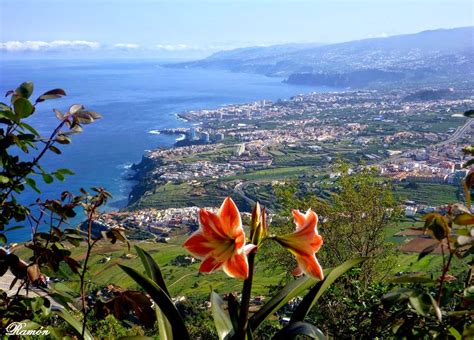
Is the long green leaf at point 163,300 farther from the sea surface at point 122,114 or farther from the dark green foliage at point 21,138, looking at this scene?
the sea surface at point 122,114

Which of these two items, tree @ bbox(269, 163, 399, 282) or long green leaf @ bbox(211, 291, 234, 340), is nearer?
long green leaf @ bbox(211, 291, 234, 340)

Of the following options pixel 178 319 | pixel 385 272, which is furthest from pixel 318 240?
pixel 385 272

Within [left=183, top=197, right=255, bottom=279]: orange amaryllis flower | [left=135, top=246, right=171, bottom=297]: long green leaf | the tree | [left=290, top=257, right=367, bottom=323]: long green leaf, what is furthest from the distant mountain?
[left=183, top=197, right=255, bottom=279]: orange amaryllis flower

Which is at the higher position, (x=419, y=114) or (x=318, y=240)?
(x=318, y=240)

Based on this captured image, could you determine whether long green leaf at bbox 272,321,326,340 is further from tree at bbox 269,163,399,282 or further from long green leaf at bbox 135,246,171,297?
tree at bbox 269,163,399,282

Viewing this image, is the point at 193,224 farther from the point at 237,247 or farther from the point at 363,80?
the point at 363,80

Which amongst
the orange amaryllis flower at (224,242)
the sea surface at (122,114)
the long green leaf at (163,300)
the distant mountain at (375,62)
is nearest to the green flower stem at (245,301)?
the orange amaryllis flower at (224,242)
